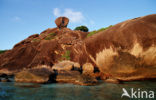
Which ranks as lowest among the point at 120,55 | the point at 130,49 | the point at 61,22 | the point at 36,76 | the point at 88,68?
the point at 36,76

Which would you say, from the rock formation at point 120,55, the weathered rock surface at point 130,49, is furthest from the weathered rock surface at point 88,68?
the weathered rock surface at point 130,49

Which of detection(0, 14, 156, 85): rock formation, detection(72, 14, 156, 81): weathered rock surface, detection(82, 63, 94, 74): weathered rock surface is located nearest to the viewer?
detection(72, 14, 156, 81): weathered rock surface

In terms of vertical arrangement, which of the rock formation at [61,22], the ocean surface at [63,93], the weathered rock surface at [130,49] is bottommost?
the ocean surface at [63,93]

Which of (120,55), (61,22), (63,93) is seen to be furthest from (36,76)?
(61,22)

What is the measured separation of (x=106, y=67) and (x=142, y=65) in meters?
3.43

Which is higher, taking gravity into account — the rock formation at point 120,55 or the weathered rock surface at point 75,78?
the rock formation at point 120,55

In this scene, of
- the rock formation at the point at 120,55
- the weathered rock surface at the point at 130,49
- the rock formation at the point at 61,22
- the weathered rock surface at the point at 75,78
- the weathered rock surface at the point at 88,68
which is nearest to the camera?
the weathered rock surface at the point at 130,49

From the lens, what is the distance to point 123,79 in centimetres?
1238

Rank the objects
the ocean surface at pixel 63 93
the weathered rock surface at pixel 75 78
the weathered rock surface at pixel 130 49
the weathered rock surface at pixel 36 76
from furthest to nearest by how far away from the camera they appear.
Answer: the weathered rock surface at pixel 36 76, the weathered rock surface at pixel 75 78, the weathered rock surface at pixel 130 49, the ocean surface at pixel 63 93

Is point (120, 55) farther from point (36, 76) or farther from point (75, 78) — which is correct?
point (36, 76)

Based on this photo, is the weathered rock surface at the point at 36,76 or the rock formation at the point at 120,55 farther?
the weathered rock surface at the point at 36,76

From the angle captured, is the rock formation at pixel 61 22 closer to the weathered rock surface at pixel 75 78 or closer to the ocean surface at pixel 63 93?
the weathered rock surface at pixel 75 78

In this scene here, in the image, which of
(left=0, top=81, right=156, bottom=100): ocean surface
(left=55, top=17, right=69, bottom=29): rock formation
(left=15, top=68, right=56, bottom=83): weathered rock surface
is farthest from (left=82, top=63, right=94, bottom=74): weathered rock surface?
(left=55, top=17, right=69, bottom=29): rock formation

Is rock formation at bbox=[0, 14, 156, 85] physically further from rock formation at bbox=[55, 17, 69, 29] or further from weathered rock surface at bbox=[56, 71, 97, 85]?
rock formation at bbox=[55, 17, 69, 29]
